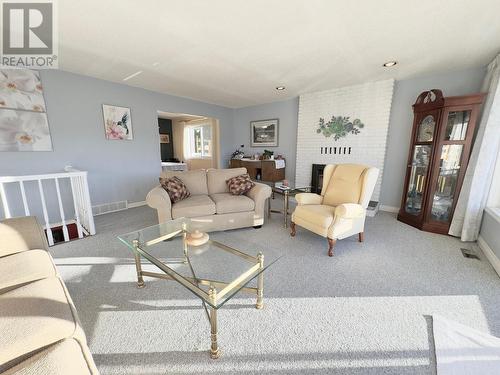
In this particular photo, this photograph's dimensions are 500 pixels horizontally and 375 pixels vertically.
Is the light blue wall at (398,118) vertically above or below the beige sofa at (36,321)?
above

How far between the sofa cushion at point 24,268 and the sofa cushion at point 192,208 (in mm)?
1265

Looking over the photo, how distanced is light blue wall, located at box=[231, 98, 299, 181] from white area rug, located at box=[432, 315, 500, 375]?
382cm

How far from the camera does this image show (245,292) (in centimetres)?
163

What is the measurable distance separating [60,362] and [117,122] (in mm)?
3837

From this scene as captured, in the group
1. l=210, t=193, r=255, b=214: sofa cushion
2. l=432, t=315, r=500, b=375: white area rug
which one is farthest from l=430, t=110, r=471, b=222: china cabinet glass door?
l=210, t=193, r=255, b=214: sofa cushion

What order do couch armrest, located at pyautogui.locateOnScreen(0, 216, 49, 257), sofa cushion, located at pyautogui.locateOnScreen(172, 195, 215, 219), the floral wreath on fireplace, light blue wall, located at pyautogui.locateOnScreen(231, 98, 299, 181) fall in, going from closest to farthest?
couch armrest, located at pyautogui.locateOnScreen(0, 216, 49, 257) → sofa cushion, located at pyautogui.locateOnScreen(172, 195, 215, 219) → the floral wreath on fireplace → light blue wall, located at pyautogui.locateOnScreen(231, 98, 299, 181)

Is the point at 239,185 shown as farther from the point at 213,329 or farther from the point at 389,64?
the point at 389,64

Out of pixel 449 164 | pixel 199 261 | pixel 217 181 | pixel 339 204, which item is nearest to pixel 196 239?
pixel 199 261

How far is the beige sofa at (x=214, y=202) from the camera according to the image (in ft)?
8.25

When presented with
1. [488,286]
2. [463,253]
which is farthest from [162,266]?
[463,253]

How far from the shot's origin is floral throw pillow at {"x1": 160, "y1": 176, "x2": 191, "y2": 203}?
8.79 ft

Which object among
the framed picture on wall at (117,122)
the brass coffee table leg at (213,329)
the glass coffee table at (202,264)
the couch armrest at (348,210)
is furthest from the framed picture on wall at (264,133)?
the brass coffee table leg at (213,329)

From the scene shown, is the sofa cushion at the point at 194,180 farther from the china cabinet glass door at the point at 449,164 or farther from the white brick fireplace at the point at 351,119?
the china cabinet glass door at the point at 449,164

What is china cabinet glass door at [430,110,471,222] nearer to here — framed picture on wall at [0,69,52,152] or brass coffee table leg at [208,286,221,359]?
brass coffee table leg at [208,286,221,359]
